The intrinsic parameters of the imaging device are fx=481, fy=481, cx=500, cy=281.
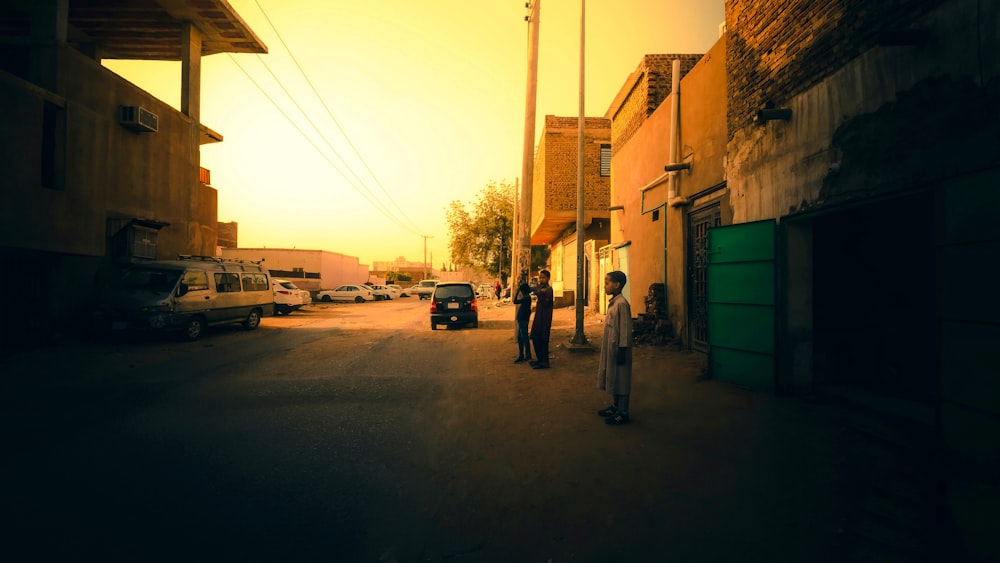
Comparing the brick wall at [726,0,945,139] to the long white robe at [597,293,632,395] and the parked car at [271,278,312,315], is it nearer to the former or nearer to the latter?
the long white robe at [597,293,632,395]

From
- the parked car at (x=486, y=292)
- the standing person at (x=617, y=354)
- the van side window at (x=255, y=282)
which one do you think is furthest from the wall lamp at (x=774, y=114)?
the parked car at (x=486, y=292)

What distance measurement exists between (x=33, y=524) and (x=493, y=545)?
279 centimetres

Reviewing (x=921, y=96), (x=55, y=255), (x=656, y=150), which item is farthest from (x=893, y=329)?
(x=55, y=255)

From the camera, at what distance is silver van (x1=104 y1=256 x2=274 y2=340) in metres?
11.8

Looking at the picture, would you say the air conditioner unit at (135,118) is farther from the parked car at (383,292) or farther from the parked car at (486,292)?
the parked car at (486,292)

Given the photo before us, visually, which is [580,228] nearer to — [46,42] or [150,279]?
[150,279]

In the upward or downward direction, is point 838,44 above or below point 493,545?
above

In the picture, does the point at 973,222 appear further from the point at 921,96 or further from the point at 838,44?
the point at 838,44

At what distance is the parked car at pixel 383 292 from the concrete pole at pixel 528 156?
3083cm

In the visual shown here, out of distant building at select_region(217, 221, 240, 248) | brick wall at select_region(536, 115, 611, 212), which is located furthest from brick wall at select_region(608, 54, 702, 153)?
distant building at select_region(217, 221, 240, 248)

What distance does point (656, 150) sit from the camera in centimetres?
1142

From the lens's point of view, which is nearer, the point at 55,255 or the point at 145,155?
the point at 55,255

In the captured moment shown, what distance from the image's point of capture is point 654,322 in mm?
11211

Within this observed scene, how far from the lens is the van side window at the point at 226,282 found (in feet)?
46.4
